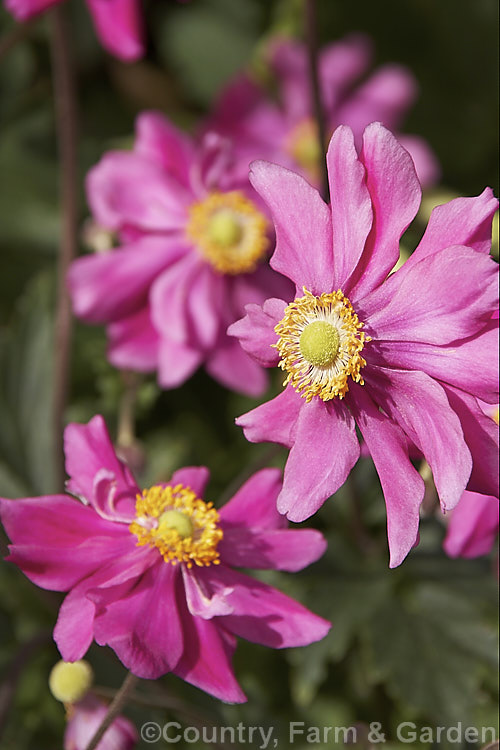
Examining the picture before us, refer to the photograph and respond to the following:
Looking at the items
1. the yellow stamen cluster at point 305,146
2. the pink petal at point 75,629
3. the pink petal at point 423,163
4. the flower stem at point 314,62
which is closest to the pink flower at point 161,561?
the pink petal at point 75,629

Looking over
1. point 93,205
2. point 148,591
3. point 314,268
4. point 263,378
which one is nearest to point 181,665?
point 148,591

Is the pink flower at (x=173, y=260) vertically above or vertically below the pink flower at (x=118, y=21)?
below

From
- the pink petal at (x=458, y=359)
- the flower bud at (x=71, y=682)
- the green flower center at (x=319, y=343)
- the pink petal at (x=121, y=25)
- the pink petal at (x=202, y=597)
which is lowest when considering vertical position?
the flower bud at (x=71, y=682)

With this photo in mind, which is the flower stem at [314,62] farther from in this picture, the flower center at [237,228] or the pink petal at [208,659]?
the pink petal at [208,659]

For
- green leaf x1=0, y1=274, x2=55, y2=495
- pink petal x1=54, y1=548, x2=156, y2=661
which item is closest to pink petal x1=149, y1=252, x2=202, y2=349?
green leaf x1=0, y1=274, x2=55, y2=495

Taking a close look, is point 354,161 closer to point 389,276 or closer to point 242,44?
point 389,276
